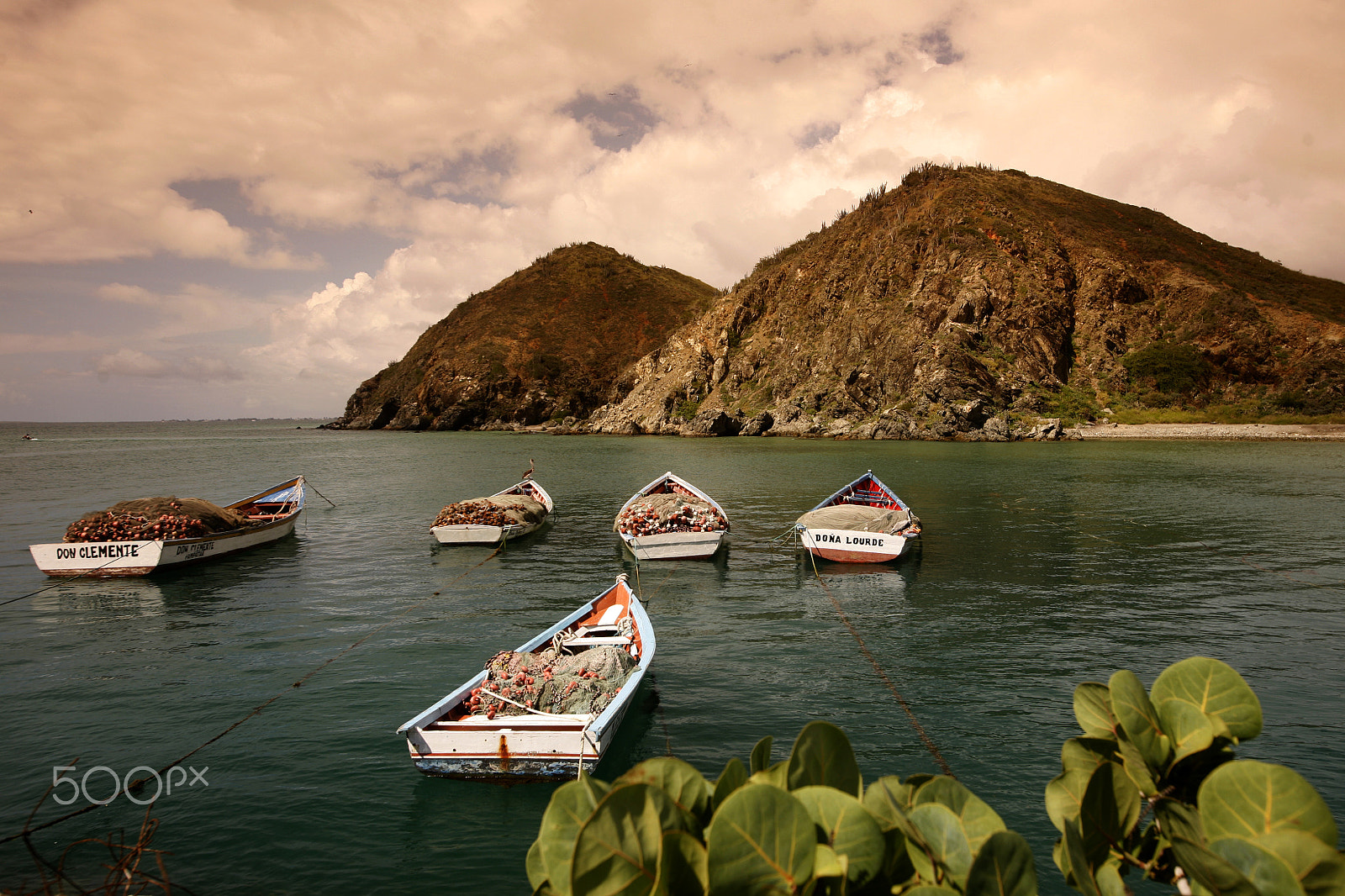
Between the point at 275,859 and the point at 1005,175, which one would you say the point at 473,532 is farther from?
the point at 1005,175

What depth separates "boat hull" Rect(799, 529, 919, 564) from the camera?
19641mm

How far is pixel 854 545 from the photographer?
19.9 metres

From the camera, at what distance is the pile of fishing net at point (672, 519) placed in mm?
21328

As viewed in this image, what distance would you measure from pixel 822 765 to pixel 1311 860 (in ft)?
4.02

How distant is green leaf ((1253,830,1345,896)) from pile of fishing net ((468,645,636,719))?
816 centimetres

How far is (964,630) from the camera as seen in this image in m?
14.1

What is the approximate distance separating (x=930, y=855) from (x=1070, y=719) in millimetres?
10128

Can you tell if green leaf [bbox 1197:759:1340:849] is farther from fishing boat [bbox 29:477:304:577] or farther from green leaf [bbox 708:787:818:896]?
fishing boat [bbox 29:477:304:577]

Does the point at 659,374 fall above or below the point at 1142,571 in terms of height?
above

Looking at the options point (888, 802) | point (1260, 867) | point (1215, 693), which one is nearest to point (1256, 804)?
point (1260, 867)

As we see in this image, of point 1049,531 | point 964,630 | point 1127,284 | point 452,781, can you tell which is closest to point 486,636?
point 452,781

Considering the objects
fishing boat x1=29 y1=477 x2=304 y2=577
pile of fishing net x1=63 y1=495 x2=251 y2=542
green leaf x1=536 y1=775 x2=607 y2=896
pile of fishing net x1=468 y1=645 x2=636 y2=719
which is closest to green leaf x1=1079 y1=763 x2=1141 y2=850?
green leaf x1=536 y1=775 x2=607 y2=896

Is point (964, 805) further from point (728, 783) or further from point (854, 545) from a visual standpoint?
point (854, 545)

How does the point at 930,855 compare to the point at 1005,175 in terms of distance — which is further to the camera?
the point at 1005,175
